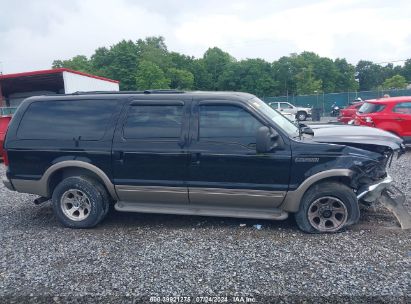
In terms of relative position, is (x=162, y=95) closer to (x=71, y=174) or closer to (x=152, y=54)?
(x=71, y=174)

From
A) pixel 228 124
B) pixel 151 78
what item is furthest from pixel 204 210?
pixel 151 78

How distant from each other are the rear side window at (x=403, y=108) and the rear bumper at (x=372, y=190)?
6.67 meters

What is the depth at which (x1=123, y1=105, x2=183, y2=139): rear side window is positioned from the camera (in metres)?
4.60

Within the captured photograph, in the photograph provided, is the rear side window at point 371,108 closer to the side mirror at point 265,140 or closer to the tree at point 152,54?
the side mirror at point 265,140

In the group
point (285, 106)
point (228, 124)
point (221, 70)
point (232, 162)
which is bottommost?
point (285, 106)

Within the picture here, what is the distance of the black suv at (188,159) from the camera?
14.3 ft

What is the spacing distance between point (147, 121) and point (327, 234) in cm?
278

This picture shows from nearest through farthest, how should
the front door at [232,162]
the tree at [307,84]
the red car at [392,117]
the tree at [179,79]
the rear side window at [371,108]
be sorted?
the front door at [232,162] < the red car at [392,117] < the rear side window at [371,108] < the tree at [307,84] < the tree at [179,79]

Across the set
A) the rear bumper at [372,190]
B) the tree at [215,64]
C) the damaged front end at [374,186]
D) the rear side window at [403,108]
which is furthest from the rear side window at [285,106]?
the tree at [215,64]

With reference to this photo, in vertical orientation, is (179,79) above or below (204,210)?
above

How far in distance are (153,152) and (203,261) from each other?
160cm

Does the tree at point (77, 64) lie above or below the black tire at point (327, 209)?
above

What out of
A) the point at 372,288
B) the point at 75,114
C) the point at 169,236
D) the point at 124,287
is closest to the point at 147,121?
the point at 75,114

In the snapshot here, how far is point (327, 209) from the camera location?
4438 mm
